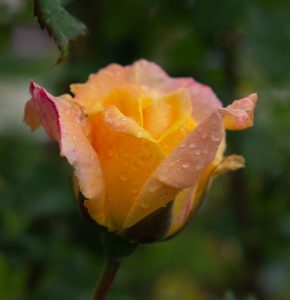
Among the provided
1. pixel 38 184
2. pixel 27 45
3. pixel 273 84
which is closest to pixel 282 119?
pixel 273 84

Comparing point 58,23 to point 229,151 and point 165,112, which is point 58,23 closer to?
point 165,112

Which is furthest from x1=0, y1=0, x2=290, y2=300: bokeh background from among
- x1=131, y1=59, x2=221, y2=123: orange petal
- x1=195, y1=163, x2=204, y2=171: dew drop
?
x1=195, y1=163, x2=204, y2=171: dew drop

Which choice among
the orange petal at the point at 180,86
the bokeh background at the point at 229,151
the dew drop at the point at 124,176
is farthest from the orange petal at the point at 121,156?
the bokeh background at the point at 229,151

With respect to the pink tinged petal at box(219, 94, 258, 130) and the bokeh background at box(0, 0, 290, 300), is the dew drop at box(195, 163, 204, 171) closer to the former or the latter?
the pink tinged petal at box(219, 94, 258, 130)

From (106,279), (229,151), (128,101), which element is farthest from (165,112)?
(229,151)

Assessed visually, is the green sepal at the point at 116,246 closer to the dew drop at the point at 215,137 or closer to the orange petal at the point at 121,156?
the orange petal at the point at 121,156
